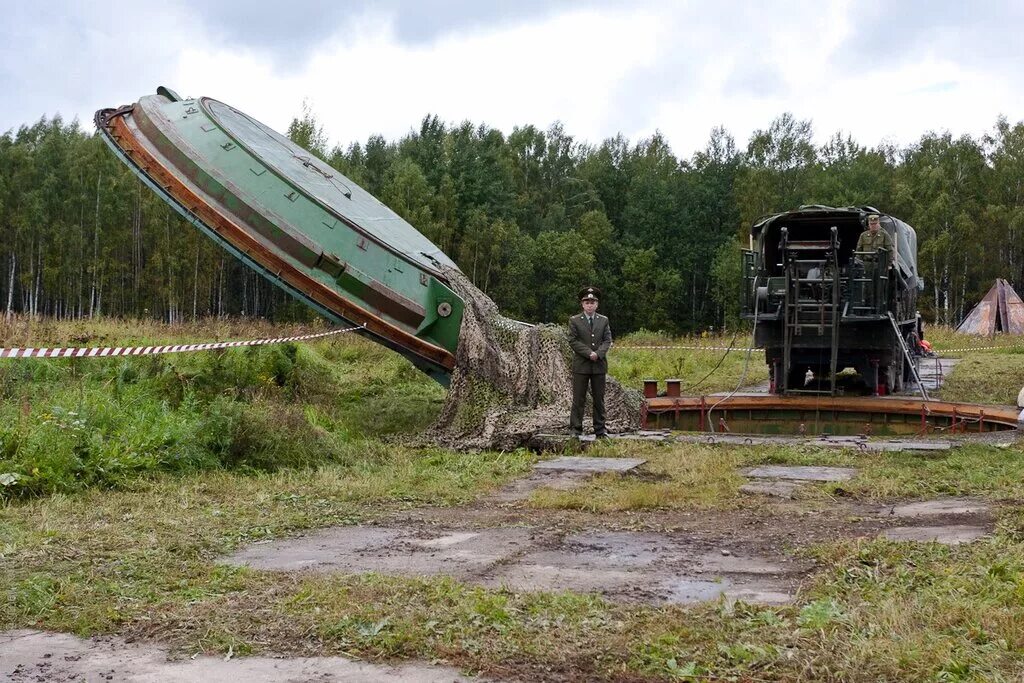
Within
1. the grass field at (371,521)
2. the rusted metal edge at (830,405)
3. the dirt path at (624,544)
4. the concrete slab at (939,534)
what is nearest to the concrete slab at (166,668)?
the grass field at (371,521)

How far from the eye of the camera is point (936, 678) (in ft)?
11.9

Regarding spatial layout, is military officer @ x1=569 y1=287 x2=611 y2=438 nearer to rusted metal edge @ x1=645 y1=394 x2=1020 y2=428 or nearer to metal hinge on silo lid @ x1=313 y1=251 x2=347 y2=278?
metal hinge on silo lid @ x1=313 y1=251 x2=347 y2=278

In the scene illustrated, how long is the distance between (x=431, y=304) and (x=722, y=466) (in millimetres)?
3790

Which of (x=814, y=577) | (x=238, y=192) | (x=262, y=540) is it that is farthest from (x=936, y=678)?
(x=238, y=192)

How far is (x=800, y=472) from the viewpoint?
29.3ft

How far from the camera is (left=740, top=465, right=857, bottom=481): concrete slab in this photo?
8.58 m

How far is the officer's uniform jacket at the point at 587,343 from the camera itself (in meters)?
10.8

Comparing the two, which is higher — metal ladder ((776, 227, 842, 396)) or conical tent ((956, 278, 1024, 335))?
conical tent ((956, 278, 1024, 335))

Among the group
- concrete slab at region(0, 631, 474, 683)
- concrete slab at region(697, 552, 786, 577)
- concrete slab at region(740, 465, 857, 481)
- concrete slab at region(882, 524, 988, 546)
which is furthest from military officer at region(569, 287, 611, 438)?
concrete slab at region(0, 631, 474, 683)

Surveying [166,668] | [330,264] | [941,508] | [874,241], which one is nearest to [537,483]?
[941,508]

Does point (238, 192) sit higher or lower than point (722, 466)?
higher

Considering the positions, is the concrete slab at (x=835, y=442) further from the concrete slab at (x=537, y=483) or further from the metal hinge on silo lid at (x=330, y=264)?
the metal hinge on silo lid at (x=330, y=264)

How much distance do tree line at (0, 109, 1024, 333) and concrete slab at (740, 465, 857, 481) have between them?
37.5 m

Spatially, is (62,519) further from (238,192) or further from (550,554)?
(238,192)
